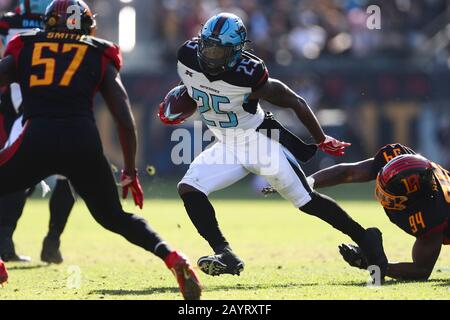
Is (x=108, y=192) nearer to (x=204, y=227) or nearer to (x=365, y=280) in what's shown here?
(x=204, y=227)

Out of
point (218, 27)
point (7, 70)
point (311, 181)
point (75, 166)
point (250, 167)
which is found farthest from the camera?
point (311, 181)

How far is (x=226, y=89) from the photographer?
6.90 m

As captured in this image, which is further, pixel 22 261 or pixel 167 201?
pixel 167 201

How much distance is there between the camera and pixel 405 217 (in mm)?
6809

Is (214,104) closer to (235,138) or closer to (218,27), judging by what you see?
(235,138)

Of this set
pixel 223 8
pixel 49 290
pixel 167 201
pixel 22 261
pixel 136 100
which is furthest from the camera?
pixel 223 8

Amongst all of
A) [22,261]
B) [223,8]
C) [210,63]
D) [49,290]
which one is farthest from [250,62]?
[223,8]

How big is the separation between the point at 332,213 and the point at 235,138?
0.91 meters

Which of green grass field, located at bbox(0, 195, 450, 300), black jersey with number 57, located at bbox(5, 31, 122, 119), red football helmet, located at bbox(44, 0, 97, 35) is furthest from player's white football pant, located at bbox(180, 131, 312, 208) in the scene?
red football helmet, located at bbox(44, 0, 97, 35)

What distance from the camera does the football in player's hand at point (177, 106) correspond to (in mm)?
7203

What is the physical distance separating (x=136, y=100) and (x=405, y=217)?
460 inches

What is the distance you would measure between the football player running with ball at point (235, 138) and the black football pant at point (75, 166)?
101 cm

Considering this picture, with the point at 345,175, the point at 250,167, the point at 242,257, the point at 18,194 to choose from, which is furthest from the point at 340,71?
the point at 250,167

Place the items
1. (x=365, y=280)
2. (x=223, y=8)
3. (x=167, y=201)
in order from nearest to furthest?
(x=365, y=280) → (x=167, y=201) → (x=223, y=8)
